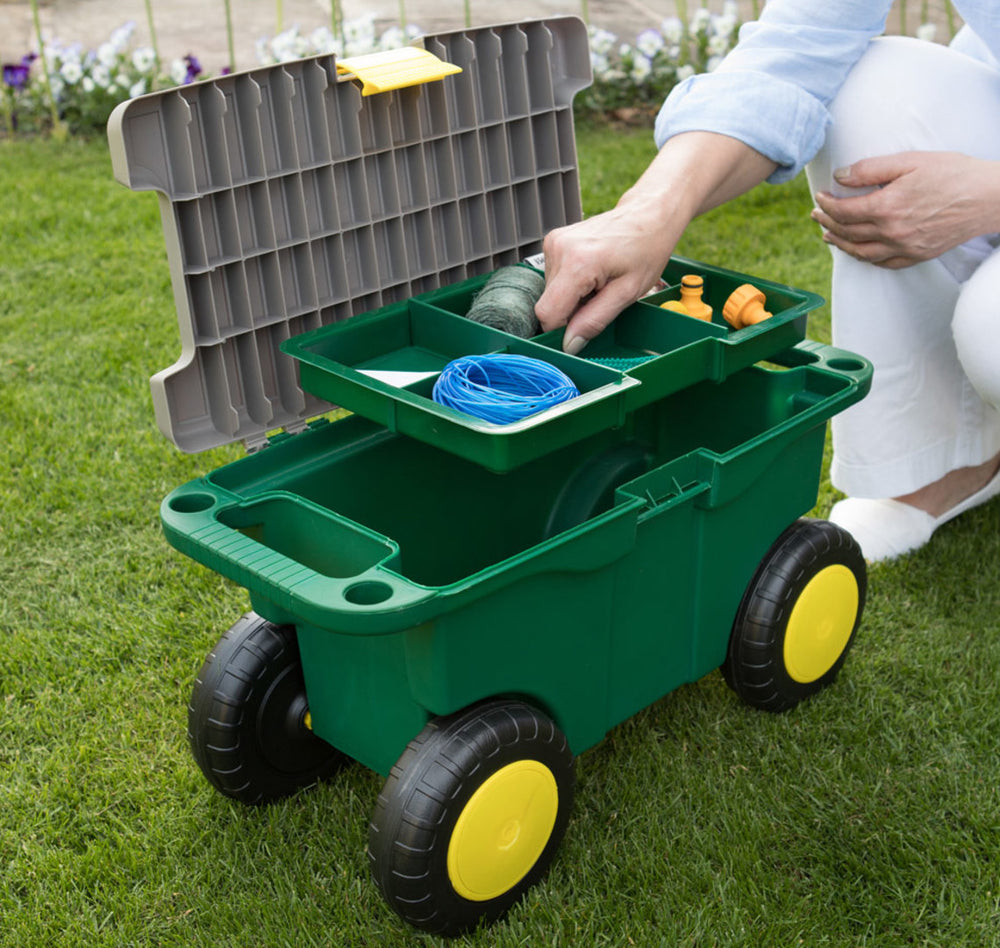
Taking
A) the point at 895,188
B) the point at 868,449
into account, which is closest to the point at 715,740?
the point at 868,449

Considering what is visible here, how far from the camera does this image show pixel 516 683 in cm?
104

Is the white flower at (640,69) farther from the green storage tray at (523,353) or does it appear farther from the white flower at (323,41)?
the green storage tray at (523,353)

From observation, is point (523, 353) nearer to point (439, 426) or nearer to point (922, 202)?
point (439, 426)

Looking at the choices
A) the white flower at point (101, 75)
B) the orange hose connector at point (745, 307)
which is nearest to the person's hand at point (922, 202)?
the orange hose connector at point (745, 307)

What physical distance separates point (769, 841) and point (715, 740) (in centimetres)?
14

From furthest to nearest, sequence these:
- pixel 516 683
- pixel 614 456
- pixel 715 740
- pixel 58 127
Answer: pixel 58 127 < pixel 614 456 < pixel 715 740 < pixel 516 683

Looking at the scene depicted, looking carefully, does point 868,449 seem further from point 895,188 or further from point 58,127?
point 58,127

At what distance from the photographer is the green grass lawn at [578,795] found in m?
1.06

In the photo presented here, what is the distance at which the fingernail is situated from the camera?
118 centimetres

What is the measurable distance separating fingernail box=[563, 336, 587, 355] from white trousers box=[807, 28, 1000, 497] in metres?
0.40

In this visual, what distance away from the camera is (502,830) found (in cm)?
103

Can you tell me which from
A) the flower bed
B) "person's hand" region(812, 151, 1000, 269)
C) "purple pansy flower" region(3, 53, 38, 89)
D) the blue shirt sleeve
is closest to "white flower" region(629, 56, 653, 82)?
the flower bed

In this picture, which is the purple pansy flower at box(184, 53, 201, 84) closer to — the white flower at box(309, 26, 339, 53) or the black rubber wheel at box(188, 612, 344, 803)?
the white flower at box(309, 26, 339, 53)

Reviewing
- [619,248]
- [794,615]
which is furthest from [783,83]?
[794,615]
